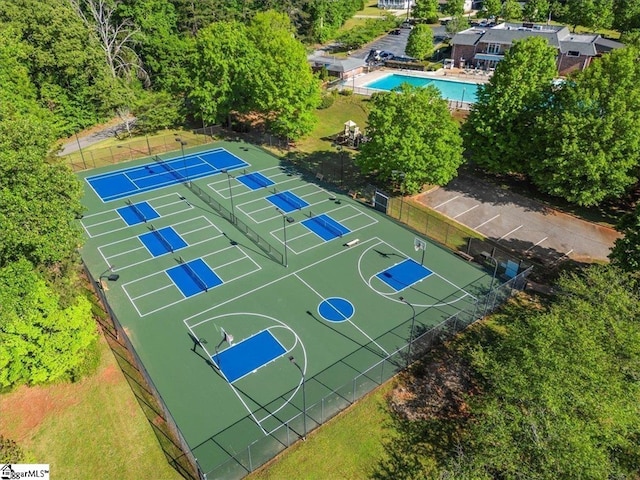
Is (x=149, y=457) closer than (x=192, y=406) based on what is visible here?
Yes

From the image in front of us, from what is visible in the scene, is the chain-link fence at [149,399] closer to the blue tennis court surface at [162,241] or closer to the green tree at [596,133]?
the blue tennis court surface at [162,241]

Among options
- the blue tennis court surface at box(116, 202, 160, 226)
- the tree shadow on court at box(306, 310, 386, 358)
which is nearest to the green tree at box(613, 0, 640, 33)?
the tree shadow on court at box(306, 310, 386, 358)

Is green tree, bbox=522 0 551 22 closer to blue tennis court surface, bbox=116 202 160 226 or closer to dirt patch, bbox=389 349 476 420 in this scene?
blue tennis court surface, bbox=116 202 160 226

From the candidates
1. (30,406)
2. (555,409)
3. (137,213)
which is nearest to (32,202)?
(30,406)

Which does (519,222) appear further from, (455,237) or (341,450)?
(341,450)

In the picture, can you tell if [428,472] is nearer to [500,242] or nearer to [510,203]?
[500,242]

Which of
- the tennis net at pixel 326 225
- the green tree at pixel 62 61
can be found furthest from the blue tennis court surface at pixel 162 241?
the green tree at pixel 62 61

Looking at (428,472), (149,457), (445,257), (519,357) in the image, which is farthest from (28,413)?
(445,257)

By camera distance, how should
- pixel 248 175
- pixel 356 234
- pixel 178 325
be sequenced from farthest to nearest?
pixel 248 175 → pixel 356 234 → pixel 178 325
